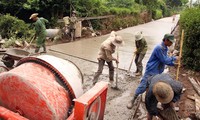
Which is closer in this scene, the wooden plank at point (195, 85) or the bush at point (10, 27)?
the wooden plank at point (195, 85)

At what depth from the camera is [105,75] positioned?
7.87 m

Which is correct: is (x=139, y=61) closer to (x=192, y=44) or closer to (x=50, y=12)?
(x=192, y=44)

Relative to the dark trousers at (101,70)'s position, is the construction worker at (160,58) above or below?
above

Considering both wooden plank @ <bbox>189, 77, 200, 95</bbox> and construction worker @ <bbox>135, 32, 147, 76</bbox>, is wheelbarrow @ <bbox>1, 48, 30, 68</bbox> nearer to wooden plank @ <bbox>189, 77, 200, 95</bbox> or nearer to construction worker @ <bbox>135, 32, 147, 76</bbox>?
construction worker @ <bbox>135, 32, 147, 76</bbox>

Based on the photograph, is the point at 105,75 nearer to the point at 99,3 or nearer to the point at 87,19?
the point at 87,19

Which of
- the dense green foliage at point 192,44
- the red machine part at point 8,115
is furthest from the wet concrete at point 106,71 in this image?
the red machine part at point 8,115

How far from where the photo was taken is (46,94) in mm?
2824

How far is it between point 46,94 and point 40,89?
10cm

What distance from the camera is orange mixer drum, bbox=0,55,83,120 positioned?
9.24 feet

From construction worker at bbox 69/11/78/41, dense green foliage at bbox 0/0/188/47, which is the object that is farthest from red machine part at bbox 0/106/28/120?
construction worker at bbox 69/11/78/41

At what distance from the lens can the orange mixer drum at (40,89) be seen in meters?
2.82

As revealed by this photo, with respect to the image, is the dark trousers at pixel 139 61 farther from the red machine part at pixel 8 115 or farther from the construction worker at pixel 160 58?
the red machine part at pixel 8 115

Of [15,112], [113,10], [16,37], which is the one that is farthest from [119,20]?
[15,112]

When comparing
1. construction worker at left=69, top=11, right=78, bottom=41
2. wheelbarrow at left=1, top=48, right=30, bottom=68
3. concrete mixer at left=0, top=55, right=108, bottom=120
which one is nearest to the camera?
concrete mixer at left=0, top=55, right=108, bottom=120
